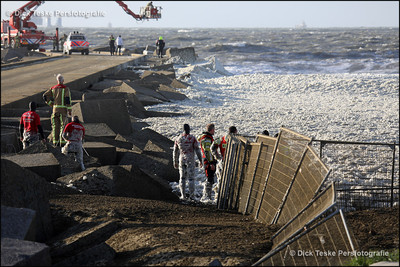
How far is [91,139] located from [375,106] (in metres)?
13.7

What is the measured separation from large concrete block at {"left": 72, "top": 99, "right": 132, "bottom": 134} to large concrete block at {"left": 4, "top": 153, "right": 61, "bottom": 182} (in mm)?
4714

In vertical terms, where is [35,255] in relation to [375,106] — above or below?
above

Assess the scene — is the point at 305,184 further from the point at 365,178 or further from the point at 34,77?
the point at 34,77

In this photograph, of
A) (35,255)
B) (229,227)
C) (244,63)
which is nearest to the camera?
(35,255)

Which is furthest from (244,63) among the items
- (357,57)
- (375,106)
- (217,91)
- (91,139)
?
(91,139)

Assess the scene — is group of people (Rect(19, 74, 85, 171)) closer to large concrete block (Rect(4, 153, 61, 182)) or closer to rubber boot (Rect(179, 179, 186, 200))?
large concrete block (Rect(4, 153, 61, 182))

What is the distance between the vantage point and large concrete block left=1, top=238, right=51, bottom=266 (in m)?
4.43

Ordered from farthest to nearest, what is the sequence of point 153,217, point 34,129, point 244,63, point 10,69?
1. point 244,63
2. point 10,69
3. point 34,129
4. point 153,217

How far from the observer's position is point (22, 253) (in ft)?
14.8

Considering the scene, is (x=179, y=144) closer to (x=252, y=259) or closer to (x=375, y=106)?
(x=252, y=259)

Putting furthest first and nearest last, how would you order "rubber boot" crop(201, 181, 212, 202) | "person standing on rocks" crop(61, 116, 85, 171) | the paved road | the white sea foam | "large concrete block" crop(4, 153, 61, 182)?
the paved road → the white sea foam → "person standing on rocks" crop(61, 116, 85, 171) → "rubber boot" crop(201, 181, 212, 202) → "large concrete block" crop(4, 153, 61, 182)

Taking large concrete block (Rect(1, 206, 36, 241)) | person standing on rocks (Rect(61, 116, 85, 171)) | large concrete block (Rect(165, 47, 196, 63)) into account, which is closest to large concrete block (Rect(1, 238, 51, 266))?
large concrete block (Rect(1, 206, 36, 241))

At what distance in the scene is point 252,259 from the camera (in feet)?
17.6

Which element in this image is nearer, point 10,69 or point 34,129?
point 34,129
